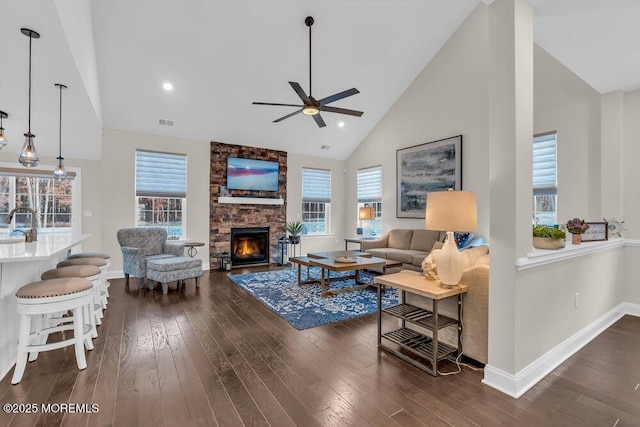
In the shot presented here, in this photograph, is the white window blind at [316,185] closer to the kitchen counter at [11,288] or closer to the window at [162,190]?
the window at [162,190]

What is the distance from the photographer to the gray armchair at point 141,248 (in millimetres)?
4926

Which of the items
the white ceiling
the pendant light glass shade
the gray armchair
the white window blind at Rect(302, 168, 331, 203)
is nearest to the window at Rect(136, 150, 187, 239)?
the white ceiling

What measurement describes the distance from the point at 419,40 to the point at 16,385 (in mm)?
6598

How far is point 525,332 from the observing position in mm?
2193

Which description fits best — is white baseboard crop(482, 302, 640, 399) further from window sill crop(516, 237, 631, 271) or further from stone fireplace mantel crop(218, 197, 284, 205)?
stone fireplace mantel crop(218, 197, 284, 205)

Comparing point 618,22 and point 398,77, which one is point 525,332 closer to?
point 618,22

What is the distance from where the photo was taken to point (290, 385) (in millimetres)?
2191

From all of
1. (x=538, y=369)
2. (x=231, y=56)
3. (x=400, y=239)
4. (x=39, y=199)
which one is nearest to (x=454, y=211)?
(x=538, y=369)

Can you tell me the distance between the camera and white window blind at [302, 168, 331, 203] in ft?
25.9

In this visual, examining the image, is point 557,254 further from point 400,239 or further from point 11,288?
point 11,288

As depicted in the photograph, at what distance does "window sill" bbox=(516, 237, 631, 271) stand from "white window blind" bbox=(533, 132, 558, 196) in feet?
4.72

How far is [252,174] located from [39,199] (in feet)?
13.1

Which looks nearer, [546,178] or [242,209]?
[546,178]

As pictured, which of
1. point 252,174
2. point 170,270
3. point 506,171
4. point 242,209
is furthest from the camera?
point 252,174
